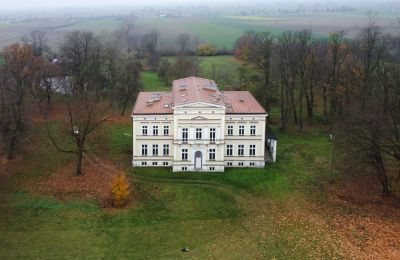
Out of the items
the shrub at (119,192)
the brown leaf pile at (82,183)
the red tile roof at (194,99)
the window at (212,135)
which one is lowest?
the brown leaf pile at (82,183)

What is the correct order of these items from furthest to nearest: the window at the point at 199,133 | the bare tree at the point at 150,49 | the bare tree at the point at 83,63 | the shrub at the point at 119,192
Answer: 1. the bare tree at the point at 150,49
2. the bare tree at the point at 83,63
3. the window at the point at 199,133
4. the shrub at the point at 119,192

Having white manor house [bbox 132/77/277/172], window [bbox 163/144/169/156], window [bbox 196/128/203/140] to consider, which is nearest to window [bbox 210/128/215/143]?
white manor house [bbox 132/77/277/172]

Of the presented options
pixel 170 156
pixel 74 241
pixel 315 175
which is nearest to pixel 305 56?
pixel 315 175

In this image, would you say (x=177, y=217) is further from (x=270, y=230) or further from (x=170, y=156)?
(x=170, y=156)

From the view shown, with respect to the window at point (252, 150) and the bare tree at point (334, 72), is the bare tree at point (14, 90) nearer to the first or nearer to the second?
the window at point (252, 150)

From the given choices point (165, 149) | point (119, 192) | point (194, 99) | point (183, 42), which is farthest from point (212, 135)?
point (183, 42)

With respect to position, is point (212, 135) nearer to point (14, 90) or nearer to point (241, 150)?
point (241, 150)

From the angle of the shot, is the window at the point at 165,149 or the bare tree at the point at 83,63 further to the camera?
the bare tree at the point at 83,63

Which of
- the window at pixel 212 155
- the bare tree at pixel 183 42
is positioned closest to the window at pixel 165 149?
the window at pixel 212 155
